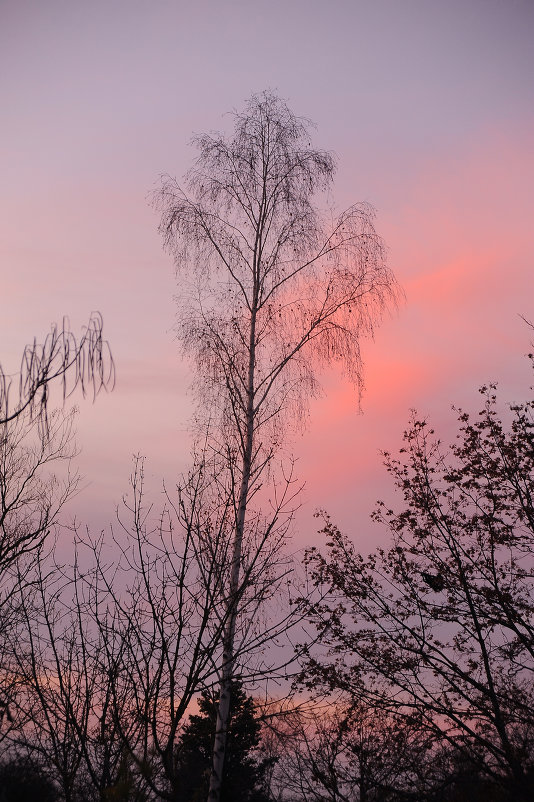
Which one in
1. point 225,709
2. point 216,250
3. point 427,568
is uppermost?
point 216,250

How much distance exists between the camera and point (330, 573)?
10.5 metres

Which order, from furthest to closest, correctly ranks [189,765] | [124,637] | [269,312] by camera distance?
1. [189,765]
2. [269,312]
3. [124,637]

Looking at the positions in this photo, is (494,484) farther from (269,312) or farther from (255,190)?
(255,190)

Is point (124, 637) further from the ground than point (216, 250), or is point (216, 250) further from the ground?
point (216, 250)

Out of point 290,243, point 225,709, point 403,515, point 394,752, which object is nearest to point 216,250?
point 290,243

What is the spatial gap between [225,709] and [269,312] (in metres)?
5.96

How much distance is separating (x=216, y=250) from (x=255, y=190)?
1.31 m

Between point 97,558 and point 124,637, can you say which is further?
point 97,558

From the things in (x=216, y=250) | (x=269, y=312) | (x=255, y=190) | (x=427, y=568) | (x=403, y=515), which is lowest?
(x=427, y=568)

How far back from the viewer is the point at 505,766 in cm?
Answer: 859

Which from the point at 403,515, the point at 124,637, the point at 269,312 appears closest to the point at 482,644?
the point at 403,515

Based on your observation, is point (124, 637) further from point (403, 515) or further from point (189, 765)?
point (189, 765)

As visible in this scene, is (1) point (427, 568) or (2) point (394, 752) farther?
(1) point (427, 568)

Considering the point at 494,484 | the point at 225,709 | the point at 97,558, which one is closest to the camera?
the point at 97,558
